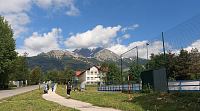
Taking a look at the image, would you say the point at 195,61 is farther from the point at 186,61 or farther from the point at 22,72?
the point at 22,72

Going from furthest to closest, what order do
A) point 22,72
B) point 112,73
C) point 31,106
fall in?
point 112,73, point 22,72, point 31,106

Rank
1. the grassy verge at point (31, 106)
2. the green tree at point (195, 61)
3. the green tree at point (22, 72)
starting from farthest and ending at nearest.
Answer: the green tree at point (22, 72) → the green tree at point (195, 61) → the grassy verge at point (31, 106)

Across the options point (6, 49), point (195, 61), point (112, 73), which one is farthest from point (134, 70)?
point (112, 73)

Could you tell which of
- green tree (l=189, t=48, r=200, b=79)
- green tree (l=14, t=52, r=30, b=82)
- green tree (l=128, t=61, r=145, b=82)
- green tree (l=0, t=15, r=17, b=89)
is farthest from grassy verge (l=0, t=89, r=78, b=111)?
green tree (l=14, t=52, r=30, b=82)

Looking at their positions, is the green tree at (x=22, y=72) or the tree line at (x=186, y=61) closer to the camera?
the tree line at (x=186, y=61)

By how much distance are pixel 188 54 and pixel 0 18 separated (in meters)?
41.1

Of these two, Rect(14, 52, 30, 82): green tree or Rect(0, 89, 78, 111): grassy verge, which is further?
Rect(14, 52, 30, 82): green tree

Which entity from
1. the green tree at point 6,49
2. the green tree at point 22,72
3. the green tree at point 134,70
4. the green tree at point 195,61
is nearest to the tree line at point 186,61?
the green tree at point 195,61

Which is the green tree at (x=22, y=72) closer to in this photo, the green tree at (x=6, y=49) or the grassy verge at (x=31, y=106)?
the green tree at (x=6, y=49)

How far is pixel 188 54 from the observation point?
10812 mm

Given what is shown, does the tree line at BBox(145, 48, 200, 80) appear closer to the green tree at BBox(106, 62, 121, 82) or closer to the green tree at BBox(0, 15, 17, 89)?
the green tree at BBox(0, 15, 17, 89)

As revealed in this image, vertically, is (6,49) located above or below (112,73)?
above

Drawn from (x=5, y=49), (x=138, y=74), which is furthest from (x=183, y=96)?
(x=5, y=49)

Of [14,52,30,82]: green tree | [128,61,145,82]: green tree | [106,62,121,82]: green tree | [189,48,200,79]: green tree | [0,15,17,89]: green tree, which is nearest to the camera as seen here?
[189,48,200,79]: green tree
